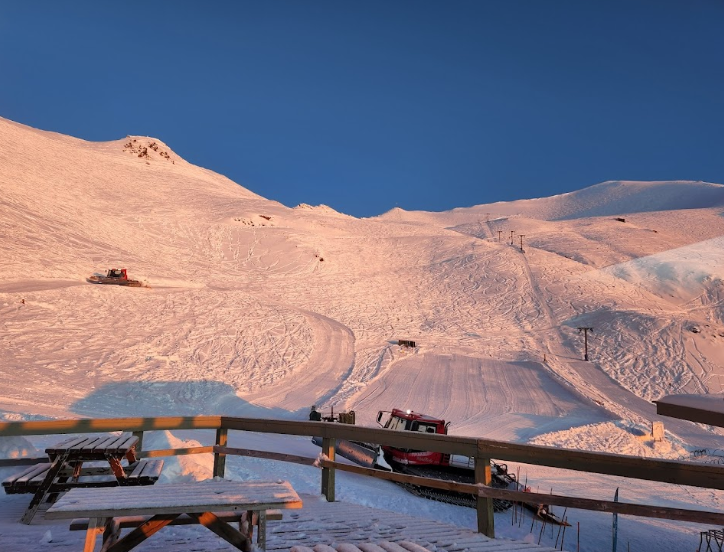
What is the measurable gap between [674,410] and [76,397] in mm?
22102

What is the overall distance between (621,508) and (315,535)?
2486 mm

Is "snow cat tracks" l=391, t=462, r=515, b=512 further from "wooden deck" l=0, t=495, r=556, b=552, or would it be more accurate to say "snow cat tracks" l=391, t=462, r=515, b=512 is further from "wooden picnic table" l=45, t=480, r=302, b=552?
"wooden picnic table" l=45, t=480, r=302, b=552

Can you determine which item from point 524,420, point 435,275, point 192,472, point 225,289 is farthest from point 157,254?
point 192,472

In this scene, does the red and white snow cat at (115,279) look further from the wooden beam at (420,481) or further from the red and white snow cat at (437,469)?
the wooden beam at (420,481)

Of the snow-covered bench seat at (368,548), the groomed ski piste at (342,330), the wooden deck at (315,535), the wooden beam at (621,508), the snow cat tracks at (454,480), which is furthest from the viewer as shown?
the groomed ski piste at (342,330)

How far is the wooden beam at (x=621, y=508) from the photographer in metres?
4.15

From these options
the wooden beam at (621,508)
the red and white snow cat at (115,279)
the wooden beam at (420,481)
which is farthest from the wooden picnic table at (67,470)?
the red and white snow cat at (115,279)

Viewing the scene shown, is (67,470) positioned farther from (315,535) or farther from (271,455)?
(315,535)

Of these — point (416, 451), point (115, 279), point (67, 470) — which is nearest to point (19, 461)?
A: point (67, 470)

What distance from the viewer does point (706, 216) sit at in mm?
112688

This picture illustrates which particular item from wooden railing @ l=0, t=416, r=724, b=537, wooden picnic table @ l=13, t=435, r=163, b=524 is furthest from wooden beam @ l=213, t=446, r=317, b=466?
wooden picnic table @ l=13, t=435, r=163, b=524

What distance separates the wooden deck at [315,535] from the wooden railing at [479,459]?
370mm

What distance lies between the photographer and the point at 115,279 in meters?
39.7

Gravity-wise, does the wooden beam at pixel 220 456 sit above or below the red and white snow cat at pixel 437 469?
above
